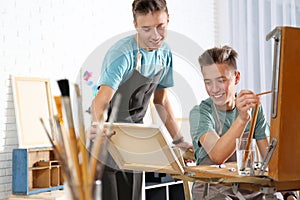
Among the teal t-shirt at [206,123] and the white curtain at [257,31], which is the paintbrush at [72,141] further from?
the white curtain at [257,31]

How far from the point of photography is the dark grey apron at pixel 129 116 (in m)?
2.12

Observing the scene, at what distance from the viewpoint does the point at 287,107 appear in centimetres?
173

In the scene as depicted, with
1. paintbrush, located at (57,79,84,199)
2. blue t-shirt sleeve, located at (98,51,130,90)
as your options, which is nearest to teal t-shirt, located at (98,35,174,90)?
blue t-shirt sleeve, located at (98,51,130,90)

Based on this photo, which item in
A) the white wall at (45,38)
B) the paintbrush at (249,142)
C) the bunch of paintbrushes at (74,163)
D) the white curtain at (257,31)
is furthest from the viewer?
the white curtain at (257,31)

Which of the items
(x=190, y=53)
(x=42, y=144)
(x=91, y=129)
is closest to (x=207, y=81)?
(x=190, y=53)

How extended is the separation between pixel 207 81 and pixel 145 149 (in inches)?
13.5

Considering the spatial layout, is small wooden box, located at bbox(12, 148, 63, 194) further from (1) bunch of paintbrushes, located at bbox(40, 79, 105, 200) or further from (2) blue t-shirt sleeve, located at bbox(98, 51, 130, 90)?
(1) bunch of paintbrushes, located at bbox(40, 79, 105, 200)

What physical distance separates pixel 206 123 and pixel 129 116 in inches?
13.4

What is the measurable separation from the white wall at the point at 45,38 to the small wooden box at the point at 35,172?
0.12 m

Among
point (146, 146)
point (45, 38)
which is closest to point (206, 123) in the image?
point (146, 146)

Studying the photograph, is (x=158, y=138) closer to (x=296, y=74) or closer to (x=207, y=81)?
(x=207, y=81)

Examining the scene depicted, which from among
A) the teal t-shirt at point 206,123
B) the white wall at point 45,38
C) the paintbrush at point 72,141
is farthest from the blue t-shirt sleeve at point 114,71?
the white wall at point 45,38

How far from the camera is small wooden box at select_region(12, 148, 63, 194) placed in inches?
138

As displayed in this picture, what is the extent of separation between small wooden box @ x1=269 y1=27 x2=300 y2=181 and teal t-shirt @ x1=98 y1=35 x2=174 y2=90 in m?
→ 0.39
